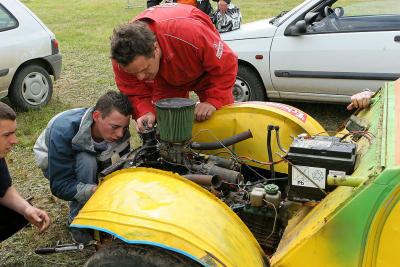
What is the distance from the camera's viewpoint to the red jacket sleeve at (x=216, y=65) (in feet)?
9.87

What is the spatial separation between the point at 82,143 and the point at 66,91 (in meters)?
4.72

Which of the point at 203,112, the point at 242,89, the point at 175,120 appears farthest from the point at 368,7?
the point at 175,120

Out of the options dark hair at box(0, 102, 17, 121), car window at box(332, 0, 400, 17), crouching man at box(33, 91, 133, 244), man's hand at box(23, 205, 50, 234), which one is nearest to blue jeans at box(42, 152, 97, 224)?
crouching man at box(33, 91, 133, 244)

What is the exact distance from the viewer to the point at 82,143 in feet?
9.21

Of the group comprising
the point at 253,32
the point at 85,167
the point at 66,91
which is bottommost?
the point at 66,91

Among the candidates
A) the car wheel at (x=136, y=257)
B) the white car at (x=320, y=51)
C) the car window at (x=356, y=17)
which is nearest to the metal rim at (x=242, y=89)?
the white car at (x=320, y=51)

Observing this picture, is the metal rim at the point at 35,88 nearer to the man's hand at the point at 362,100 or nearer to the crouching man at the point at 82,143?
the crouching man at the point at 82,143

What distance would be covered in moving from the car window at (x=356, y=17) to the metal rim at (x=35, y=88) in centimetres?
401

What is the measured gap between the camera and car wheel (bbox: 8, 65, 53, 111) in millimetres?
5777

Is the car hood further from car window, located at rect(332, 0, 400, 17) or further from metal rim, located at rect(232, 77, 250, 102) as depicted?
car window, located at rect(332, 0, 400, 17)

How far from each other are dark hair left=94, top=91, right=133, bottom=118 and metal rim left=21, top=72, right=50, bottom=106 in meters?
3.58

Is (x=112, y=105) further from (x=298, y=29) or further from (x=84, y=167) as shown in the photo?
(x=298, y=29)

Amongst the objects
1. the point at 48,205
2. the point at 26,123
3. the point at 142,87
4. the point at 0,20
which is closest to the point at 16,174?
the point at 48,205

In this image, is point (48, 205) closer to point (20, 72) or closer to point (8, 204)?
point (8, 204)
